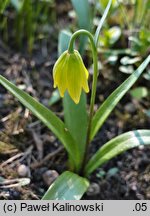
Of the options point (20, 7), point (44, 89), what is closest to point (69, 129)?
point (44, 89)

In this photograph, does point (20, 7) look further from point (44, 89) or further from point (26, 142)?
point (26, 142)

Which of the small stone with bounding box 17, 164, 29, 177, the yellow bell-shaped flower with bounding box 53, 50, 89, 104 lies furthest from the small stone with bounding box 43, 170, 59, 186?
the yellow bell-shaped flower with bounding box 53, 50, 89, 104

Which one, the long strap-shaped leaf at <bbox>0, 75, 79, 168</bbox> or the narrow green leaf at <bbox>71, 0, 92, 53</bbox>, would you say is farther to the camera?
the narrow green leaf at <bbox>71, 0, 92, 53</bbox>

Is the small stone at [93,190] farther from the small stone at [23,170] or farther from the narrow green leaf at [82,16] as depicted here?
the narrow green leaf at [82,16]

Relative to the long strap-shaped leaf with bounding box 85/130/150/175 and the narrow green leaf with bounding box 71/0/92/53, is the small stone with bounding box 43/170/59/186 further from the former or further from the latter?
the narrow green leaf with bounding box 71/0/92/53

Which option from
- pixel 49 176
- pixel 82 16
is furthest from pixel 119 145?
pixel 82 16

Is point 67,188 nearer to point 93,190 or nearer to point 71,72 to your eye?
point 93,190

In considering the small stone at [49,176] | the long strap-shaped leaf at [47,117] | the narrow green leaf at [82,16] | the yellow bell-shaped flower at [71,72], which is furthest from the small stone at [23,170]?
the narrow green leaf at [82,16]
